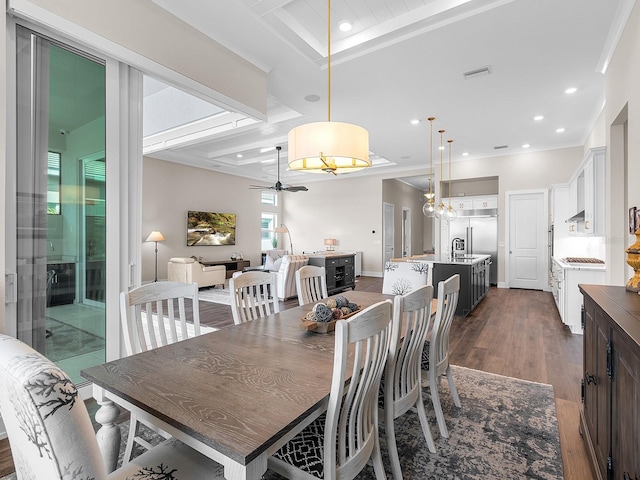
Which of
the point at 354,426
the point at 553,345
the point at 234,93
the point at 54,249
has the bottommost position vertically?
the point at 553,345

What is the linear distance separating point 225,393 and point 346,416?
45 centimetres

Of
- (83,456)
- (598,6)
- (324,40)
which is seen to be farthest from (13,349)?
(598,6)

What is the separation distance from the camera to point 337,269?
23.8 feet

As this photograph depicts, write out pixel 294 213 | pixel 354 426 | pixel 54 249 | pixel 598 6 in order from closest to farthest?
pixel 354 426
pixel 54 249
pixel 598 6
pixel 294 213

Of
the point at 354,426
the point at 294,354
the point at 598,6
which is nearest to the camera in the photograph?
the point at 354,426

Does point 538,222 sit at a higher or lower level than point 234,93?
lower

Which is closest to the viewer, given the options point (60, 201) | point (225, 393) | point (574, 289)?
point (225, 393)

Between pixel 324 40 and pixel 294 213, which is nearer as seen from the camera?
pixel 324 40

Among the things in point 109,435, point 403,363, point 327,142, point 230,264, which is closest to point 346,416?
point 403,363

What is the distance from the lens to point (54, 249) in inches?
88.2

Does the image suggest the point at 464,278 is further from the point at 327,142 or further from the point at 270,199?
the point at 270,199

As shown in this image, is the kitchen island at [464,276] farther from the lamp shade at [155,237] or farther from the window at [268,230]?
the window at [268,230]

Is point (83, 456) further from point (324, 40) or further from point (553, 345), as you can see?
point (553, 345)

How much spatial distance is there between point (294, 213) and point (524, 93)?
7808 millimetres
